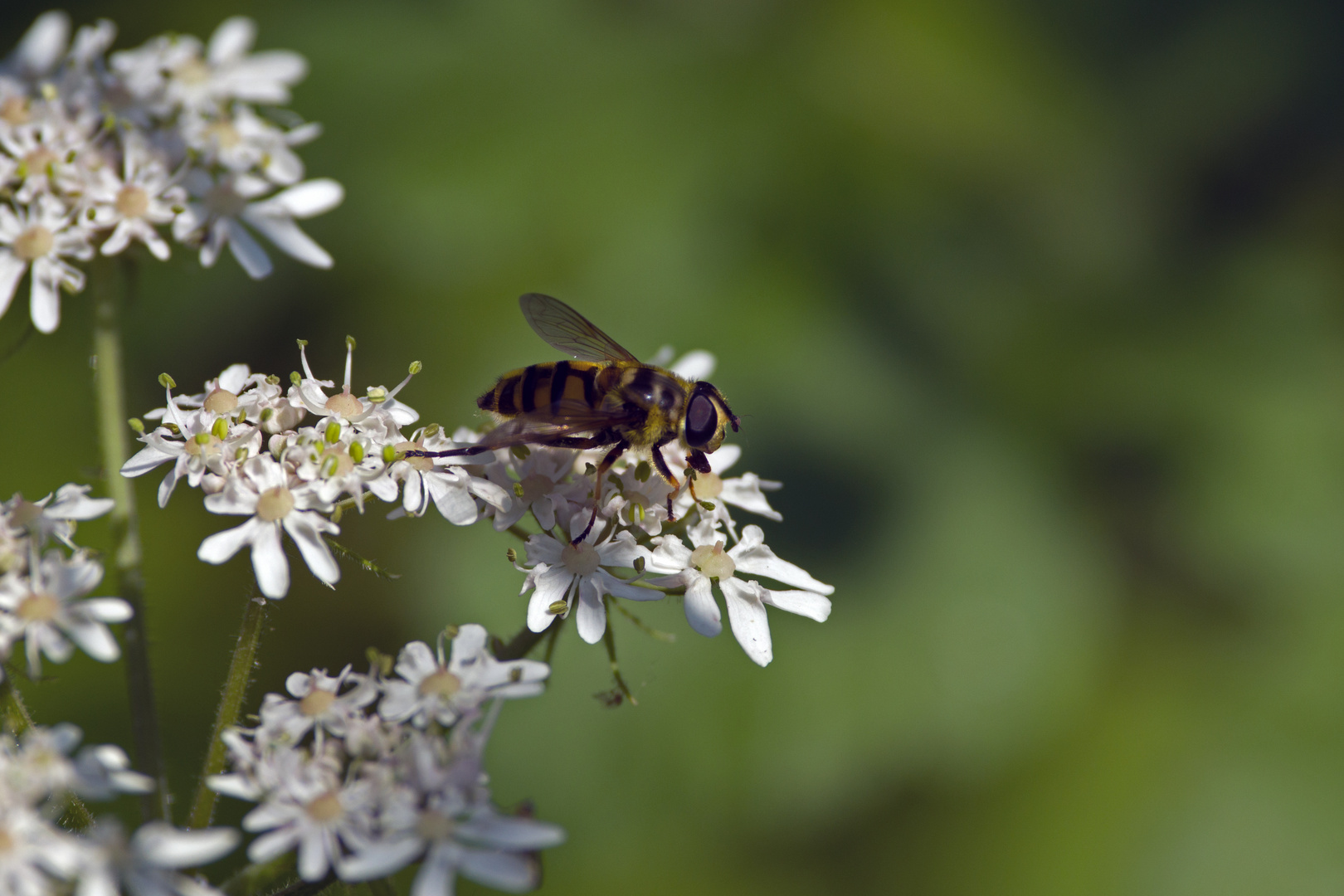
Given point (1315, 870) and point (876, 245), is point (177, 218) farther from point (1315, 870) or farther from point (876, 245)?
point (1315, 870)

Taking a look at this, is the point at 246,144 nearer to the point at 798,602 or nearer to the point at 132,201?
the point at 132,201

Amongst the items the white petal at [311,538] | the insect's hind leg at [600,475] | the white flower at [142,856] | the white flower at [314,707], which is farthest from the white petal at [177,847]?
the insect's hind leg at [600,475]

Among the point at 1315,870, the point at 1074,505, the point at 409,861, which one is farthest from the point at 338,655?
the point at 1315,870

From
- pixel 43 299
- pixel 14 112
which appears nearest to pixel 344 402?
pixel 43 299

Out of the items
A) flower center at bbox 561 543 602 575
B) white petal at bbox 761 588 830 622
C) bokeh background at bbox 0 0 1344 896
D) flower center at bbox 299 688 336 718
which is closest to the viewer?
flower center at bbox 299 688 336 718

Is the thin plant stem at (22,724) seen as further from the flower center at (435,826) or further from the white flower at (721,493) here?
the white flower at (721,493)

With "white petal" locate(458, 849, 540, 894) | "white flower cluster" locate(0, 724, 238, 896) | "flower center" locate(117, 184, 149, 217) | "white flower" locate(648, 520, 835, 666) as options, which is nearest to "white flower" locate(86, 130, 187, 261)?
"flower center" locate(117, 184, 149, 217)

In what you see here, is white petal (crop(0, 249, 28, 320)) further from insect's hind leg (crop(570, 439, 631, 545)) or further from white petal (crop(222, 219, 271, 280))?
insect's hind leg (crop(570, 439, 631, 545))
